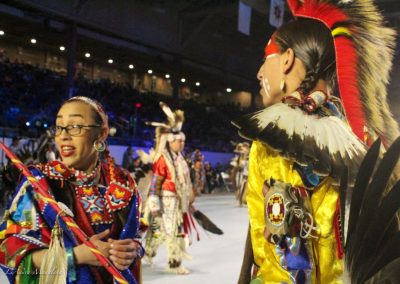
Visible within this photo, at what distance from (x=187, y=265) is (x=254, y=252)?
436cm

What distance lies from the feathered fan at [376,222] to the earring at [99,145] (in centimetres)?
118

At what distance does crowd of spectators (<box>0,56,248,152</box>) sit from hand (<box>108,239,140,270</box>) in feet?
33.2

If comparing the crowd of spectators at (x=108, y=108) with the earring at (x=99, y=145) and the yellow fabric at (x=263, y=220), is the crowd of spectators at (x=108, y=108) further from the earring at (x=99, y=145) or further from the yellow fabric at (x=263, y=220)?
the yellow fabric at (x=263, y=220)

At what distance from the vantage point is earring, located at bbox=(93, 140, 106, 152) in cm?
212

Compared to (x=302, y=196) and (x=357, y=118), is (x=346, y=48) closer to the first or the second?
(x=357, y=118)

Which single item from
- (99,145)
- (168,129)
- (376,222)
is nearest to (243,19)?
(168,129)

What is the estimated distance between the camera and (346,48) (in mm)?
1667

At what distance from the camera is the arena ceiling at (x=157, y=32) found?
15.3m

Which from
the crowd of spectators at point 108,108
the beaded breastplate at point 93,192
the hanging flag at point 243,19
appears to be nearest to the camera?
the beaded breastplate at point 93,192

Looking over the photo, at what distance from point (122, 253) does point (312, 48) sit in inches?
39.9

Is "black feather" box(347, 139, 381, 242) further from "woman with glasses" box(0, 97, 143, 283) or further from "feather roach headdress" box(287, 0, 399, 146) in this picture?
"woman with glasses" box(0, 97, 143, 283)

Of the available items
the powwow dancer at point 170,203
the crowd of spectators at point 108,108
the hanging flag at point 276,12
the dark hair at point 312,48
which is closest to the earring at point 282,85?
the dark hair at point 312,48

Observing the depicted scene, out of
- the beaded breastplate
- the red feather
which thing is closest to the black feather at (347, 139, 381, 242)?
the red feather

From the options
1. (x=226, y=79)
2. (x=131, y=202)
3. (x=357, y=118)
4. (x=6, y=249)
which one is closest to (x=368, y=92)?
(x=357, y=118)
